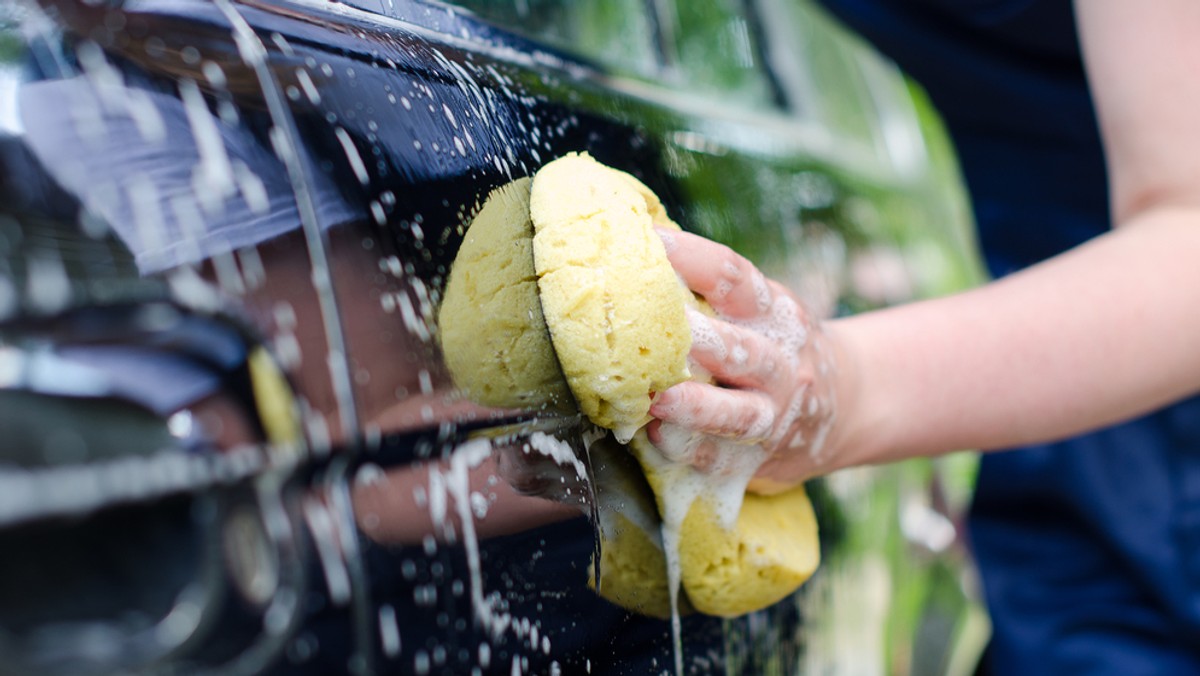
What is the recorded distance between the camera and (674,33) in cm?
142

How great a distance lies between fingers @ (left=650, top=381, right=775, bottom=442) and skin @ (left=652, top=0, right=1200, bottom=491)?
102mm

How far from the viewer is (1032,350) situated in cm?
98

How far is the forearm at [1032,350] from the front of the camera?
934mm

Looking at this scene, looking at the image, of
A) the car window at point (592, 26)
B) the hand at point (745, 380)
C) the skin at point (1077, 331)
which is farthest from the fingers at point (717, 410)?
the car window at point (592, 26)

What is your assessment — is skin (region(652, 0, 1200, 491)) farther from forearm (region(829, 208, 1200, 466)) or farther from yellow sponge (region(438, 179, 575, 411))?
yellow sponge (region(438, 179, 575, 411))

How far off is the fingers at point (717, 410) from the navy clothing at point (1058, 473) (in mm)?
999

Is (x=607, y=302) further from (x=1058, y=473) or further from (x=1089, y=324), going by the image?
(x=1058, y=473)

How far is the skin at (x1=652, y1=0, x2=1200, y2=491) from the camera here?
924 millimetres

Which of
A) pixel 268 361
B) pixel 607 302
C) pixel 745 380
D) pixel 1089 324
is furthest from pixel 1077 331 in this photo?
pixel 268 361

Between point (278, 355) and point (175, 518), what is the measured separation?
0.10 meters

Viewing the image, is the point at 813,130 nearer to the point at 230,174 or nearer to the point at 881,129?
the point at 881,129

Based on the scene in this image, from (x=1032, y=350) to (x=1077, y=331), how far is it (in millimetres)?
58

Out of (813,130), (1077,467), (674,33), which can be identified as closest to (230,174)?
(674,33)

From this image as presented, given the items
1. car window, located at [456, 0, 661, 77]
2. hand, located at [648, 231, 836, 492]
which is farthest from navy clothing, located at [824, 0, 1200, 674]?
hand, located at [648, 231, 836, 492]
